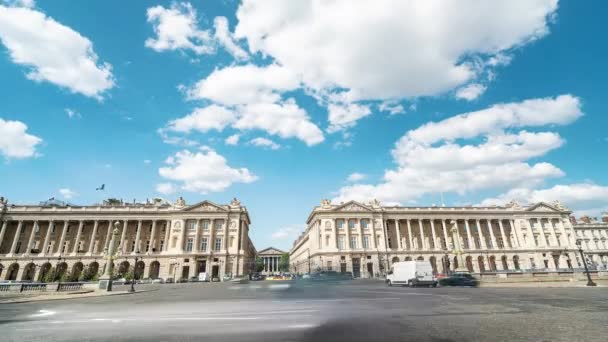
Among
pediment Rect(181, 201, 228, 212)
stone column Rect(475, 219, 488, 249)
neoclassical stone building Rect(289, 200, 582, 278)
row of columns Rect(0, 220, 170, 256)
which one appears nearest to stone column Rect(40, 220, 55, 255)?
row of columns Rect(0, 220, 170, 256)

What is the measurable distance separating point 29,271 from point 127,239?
1919 centimetres

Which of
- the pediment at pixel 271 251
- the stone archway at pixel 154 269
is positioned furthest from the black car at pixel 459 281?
the pediment at pixel 271 251

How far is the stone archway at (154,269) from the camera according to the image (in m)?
61.2

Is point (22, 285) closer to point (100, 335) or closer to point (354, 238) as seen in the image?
point (100, 335)

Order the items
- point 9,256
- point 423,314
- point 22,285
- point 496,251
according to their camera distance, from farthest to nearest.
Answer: point 496,251 → point 9,256 → point 22,285 → point 423,314

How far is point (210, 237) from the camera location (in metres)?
63.0

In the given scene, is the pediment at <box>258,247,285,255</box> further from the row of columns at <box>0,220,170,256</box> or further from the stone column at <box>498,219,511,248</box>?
the stone column at <box>498,219,511,248</box>

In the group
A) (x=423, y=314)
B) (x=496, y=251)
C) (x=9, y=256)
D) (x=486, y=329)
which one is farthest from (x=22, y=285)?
(x=496, y=251)

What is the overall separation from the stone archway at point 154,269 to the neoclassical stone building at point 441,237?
34613mm

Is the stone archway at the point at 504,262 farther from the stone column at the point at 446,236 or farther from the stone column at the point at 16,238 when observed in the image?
the stone column at the point at 16,238

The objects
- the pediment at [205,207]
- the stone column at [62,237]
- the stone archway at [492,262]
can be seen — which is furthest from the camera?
the stone archway at [492,262]

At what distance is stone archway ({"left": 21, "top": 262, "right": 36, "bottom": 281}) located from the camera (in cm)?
5866

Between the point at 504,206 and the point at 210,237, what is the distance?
7247cm

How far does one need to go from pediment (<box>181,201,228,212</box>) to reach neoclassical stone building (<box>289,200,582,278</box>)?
2246cm
